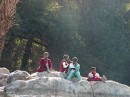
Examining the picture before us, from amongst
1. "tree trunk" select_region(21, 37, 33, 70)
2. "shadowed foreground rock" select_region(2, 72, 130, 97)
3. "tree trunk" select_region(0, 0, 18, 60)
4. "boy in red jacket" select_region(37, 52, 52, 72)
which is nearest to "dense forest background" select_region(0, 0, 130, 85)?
"tree trunk" select_region(21, 37, 33, 70)

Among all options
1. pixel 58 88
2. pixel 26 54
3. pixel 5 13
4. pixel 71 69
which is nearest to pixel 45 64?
pixel 71 69

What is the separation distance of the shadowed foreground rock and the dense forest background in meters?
10.8

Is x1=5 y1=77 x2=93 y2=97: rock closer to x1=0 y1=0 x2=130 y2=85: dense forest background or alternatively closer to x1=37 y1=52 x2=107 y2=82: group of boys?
x1=37 y1=52 x2=107 y2=82: group of boys

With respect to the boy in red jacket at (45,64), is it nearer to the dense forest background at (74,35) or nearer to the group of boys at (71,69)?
the group of boys at (71,69)

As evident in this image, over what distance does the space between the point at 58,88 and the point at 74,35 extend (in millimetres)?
12796

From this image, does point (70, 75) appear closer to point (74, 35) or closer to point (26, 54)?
point (74, 35)

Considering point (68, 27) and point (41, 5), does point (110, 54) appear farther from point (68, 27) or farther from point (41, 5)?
point (41, 5)

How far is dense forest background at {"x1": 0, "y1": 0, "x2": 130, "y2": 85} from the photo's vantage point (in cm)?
2364

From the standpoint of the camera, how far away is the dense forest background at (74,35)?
931 inches

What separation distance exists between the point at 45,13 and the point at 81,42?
305cm

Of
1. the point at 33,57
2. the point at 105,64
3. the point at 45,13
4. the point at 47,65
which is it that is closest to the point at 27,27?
the point at 45,13

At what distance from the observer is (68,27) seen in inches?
949

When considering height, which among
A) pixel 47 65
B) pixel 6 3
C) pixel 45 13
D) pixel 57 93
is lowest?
pixel 57 93

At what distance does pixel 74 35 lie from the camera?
24.2 m
